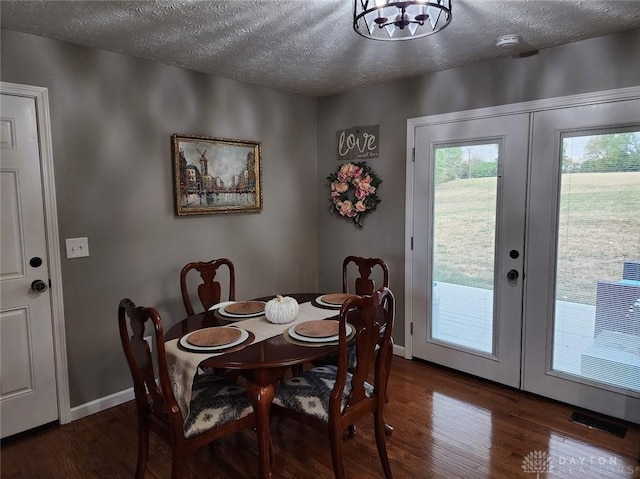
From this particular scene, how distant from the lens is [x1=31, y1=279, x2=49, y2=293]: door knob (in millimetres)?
2434

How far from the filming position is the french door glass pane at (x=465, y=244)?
9.80 ft

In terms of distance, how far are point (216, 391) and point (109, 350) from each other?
115cm

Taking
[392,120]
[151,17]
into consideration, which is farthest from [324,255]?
[151,17]

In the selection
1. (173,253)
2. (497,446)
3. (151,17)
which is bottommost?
(497,446)

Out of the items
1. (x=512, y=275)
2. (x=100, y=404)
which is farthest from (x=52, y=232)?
(x=512, y=275)

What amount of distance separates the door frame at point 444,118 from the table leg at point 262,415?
1.87 metres

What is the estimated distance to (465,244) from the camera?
311cm

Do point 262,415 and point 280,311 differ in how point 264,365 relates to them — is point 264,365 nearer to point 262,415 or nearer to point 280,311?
point 262,415

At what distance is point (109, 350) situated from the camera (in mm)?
2746

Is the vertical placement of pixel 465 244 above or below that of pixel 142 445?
above

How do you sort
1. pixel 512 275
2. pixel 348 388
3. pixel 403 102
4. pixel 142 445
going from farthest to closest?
pixel 403 102
pixel 512 275
pixel 348 388
pixel 142 445

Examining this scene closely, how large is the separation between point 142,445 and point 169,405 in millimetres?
438

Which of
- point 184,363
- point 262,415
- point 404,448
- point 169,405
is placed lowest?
point 404,448

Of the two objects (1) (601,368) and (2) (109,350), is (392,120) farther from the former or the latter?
(2) (109,350)
